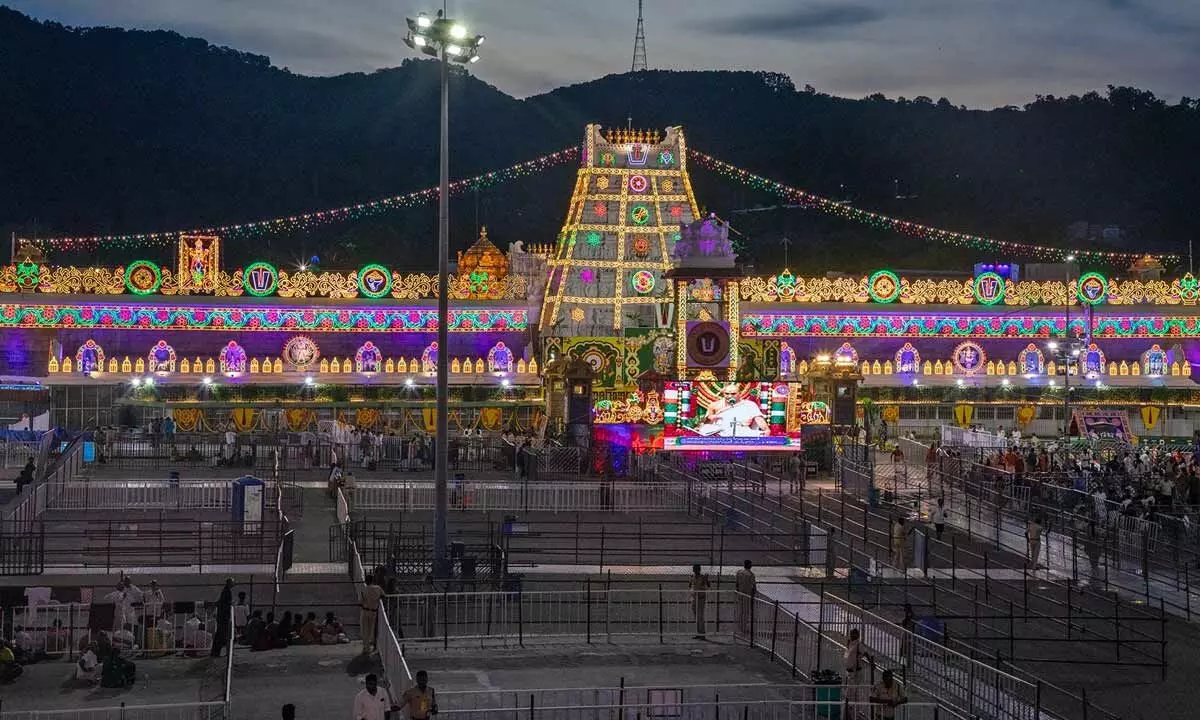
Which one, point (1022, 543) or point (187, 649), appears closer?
point (187, 649)

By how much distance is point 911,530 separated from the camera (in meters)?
31.1

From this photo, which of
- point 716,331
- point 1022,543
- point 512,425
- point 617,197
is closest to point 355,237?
point 617,197

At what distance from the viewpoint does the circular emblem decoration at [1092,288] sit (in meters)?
67.4

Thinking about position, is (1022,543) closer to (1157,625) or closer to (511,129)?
(1157,625)

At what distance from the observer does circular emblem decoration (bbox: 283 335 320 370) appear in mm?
63250

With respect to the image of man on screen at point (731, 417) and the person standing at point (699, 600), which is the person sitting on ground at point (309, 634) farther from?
the image of man on screen at point (731, 417)

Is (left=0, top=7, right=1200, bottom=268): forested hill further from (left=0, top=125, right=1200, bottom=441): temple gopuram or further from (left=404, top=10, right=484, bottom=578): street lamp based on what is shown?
(left=404, top=10, right=484, bottom=578): street lamp

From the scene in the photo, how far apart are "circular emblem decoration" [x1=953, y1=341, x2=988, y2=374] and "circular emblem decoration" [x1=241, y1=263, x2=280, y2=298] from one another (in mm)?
30040

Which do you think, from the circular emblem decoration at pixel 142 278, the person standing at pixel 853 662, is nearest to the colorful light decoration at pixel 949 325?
the circular emblem decoration at pixel 142 278

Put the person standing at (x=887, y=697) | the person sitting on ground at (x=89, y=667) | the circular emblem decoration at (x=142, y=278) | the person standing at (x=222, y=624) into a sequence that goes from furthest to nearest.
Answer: the circular emblem decoration at (x=142, y=278), the person standing at (x=222, y=624), the person sitting on ground at (x=89, y=667), the person standing at (x=887, y=697)

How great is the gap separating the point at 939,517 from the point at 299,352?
35.0m

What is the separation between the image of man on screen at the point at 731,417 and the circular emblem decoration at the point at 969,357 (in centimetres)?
2370

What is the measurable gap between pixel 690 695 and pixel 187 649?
25.5 ft

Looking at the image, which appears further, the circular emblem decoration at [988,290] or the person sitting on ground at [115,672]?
the circular emblem decoration at [988,290]
